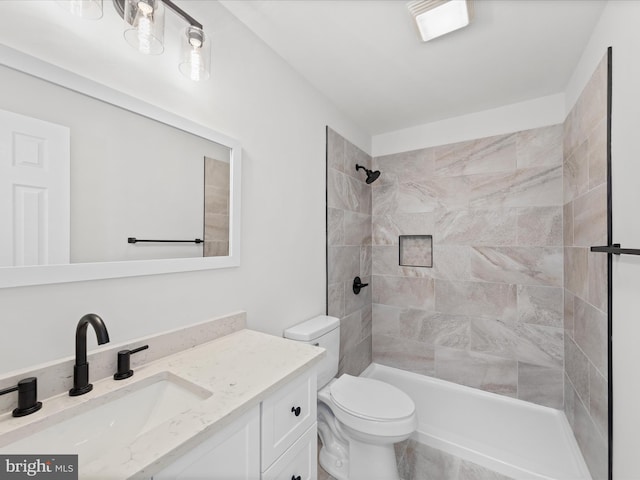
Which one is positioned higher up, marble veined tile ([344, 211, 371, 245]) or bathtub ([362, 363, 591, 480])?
marble veined tile ([344, 211, 371, 245])

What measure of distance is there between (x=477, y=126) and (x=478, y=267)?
1.18 meters

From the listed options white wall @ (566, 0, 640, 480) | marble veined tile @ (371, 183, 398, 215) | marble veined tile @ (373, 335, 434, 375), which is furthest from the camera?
marble veined tile @ (371, 183, 398, 215)

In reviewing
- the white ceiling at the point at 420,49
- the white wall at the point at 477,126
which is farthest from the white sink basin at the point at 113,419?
the white wall at the point at 477,126

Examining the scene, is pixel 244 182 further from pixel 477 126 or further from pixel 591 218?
pixel 477 126

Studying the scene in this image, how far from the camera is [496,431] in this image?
1.83m

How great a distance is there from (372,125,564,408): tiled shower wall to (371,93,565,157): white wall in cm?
7

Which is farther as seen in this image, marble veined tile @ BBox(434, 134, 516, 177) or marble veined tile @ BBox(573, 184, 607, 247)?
marble veined tile @ BBox(434, 134, 516, 177)

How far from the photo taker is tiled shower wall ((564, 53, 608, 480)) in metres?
1.31

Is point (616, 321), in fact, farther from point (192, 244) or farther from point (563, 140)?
point (192, 244)

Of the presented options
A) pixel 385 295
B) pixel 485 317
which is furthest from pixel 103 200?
pixel 485 317

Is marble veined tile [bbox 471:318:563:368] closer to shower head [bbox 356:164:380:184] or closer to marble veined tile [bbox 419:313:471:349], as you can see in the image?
Answer: marble veined tile [bbox 419:313:471:349]

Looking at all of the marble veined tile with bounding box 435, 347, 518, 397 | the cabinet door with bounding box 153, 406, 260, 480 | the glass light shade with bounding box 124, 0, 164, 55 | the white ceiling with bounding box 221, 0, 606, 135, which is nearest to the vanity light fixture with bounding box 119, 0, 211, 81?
the glass light shade with bounding box 124, 0, 164, 55

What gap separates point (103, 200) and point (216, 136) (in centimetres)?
53

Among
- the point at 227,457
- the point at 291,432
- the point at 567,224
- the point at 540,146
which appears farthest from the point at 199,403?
the point at 540,146
